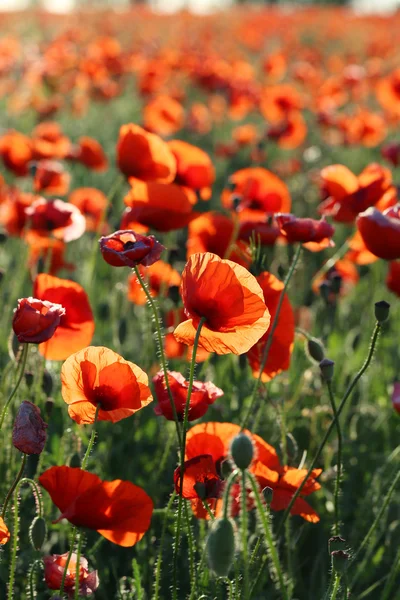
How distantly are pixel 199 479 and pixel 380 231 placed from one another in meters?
0.61

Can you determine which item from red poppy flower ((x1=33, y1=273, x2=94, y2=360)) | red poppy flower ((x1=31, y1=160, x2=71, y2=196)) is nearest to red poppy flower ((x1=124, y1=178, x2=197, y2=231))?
red poppy flower ((x1=33, y1=273, x2=94, y2=360))

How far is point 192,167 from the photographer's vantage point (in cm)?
254

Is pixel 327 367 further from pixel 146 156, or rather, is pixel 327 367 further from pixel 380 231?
pixel 146 156

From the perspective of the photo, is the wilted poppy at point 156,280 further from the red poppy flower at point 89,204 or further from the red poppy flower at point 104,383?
the red poppy flower at point 104,383

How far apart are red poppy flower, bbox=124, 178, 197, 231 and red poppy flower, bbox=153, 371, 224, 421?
60cm

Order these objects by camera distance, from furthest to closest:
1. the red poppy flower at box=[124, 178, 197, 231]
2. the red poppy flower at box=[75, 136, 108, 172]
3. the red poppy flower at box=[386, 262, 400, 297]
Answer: the red poppy flower at box=[75, 136, 108, 172] < the red poppy flower at box=[386, 262, 400, 297] < the red poppy flower at box=[124, 178, 197, 231]

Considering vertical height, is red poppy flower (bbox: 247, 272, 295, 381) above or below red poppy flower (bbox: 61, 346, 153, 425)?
below

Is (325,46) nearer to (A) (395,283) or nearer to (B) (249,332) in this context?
(A) (395,283)

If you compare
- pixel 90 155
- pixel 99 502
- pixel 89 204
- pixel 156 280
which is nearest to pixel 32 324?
pixel 99 502

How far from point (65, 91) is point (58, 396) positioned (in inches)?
167

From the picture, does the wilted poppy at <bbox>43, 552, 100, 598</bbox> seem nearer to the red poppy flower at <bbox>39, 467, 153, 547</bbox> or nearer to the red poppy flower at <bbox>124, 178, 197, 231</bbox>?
the red poppy flower at <bbox>39, 467, 153, 547</bbox>

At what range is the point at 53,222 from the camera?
240 centimetres

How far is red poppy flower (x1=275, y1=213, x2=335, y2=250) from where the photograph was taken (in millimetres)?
1823

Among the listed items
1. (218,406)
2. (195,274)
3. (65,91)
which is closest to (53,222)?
(218,406)
